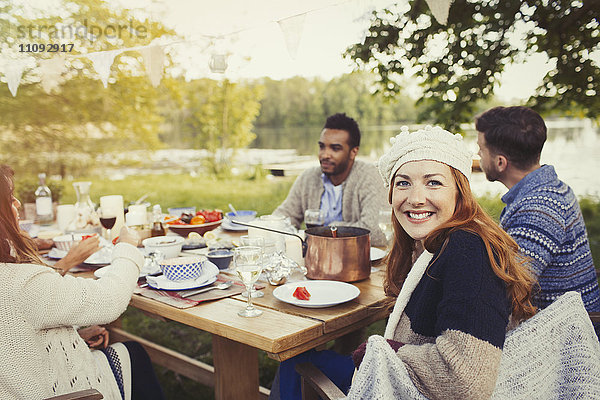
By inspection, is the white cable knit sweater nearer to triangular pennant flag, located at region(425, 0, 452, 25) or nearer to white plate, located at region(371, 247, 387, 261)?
white plate, located at region(371, 247, 387, 261)

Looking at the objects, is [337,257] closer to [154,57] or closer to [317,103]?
[154,57]

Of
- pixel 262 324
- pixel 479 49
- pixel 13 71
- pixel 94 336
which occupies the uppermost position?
pixel 479 49

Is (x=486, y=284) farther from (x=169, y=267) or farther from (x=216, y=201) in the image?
(x=216, y=201)

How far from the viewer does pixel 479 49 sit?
461 cm

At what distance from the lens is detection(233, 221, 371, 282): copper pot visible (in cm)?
200

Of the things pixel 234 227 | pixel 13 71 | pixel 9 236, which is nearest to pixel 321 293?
pixel 9 236

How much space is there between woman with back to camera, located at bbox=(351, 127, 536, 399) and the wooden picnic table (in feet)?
0.71

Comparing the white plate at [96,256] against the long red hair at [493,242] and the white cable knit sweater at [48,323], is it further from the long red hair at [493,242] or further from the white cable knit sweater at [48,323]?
the long red hair at [493,242]

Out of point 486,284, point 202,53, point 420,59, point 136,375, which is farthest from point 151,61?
point 202,53

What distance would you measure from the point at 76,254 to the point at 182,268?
1.67 feet

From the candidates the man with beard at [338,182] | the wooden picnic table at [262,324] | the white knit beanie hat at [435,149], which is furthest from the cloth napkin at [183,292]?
the man with beard at [338,182]

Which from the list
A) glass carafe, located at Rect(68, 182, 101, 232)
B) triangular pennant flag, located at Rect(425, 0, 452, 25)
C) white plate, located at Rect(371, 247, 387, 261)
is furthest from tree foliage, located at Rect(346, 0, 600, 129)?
glass carafe, located at Rect(68, 182, 101, 232)

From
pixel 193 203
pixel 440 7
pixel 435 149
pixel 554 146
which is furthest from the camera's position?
pixel 554 146

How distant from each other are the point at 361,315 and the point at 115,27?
693cm
